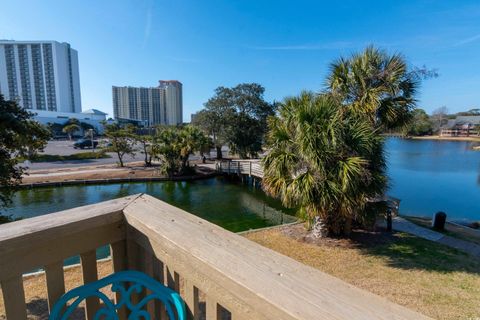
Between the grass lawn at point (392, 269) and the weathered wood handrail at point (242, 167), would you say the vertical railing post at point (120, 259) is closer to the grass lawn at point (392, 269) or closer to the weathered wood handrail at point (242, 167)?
the grass lawn at point (392, 269)

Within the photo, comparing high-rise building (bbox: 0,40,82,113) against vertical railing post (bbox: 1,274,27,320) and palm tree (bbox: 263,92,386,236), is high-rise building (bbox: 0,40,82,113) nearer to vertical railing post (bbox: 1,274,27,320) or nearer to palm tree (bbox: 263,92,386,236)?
palm tree (bbox: 263,92,386,236)

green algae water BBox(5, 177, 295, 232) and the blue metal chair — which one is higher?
the blue metal chair

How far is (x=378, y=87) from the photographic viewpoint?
6.43 meters

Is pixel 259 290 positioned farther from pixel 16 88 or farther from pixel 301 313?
pixel 16 88

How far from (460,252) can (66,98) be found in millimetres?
85720

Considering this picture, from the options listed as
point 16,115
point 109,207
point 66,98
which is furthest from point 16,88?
point 109,207

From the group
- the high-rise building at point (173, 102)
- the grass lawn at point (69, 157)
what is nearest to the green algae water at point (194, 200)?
the grass lawn at point (69, 157)

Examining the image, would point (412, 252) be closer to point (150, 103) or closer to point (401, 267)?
point (401, 267)

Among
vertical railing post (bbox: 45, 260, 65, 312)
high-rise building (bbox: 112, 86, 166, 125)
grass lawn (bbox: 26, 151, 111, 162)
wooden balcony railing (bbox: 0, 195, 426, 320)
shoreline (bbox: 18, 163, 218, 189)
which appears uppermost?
high-rise building (bbox: 112, 86, 166, 125)

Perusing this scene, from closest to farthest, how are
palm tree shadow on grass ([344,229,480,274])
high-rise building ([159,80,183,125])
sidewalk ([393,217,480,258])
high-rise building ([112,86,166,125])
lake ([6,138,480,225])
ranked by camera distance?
palm tree shadow on grass ([344,229,480,274]) < sidewalk ([393,217,480,258]) < lake ([6,138,480,225]) < high-rise building ([159,80,183,125]) < high-rise building ([112,86,166,125])

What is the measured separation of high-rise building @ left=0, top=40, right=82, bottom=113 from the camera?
5456 centimetres

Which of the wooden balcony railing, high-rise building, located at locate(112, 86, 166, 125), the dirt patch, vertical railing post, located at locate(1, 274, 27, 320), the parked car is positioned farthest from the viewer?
high-rise building, located at locate(112, 86, 166, 125)

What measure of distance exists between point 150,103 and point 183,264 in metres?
80.6

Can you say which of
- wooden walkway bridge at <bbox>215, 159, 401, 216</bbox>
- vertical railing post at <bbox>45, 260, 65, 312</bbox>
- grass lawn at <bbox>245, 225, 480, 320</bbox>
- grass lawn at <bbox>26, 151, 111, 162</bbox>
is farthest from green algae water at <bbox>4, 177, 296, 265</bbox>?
grass lawn at <bbox>26, 151, 111, 162</bbox>
